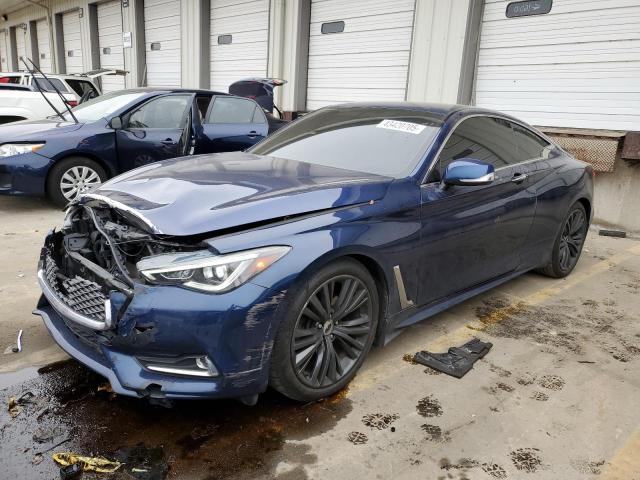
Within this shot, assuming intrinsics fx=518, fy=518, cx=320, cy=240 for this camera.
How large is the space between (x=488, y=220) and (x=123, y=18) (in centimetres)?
1720

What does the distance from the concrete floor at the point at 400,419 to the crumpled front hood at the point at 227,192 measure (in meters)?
0.96

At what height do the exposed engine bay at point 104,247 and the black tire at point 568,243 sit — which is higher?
the exposed engine bay at point 104,247

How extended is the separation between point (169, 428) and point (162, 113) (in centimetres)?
504

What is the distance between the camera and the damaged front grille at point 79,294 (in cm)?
234

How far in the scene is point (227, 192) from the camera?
8.48ft

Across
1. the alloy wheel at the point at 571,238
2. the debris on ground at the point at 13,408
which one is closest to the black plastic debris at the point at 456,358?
the alloy wheel at the point at 571,238

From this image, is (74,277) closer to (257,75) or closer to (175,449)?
(175,449)

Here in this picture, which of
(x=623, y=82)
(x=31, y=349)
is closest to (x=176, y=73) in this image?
(x=623, y=82)

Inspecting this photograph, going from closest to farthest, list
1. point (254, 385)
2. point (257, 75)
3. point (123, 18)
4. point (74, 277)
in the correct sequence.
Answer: point (254, 385) → point (74, 277) → point (257, 75) → point (123, 18)

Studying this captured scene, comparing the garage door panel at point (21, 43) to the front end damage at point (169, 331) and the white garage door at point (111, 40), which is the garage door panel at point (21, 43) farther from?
the front end damage at point (169, 331)

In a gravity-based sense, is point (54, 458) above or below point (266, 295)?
below

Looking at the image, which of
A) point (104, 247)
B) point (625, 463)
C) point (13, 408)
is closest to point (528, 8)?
point (625, 463)

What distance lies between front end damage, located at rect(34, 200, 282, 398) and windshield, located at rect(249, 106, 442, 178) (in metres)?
1.30

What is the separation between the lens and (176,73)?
50.5ft
